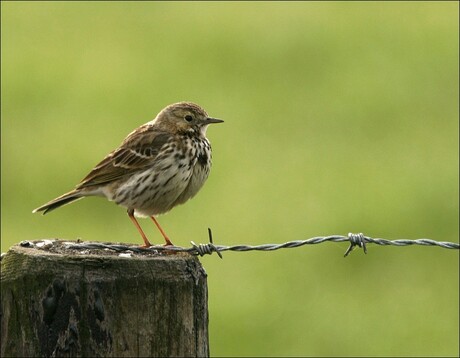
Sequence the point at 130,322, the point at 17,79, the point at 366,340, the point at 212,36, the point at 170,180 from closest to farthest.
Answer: the point at 130,322, the point at 170,180, the point at 366,340, the point at 17,79, the point at 212,36

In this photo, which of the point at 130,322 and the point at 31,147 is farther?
the point at 31,147

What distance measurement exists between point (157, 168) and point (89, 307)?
315cm

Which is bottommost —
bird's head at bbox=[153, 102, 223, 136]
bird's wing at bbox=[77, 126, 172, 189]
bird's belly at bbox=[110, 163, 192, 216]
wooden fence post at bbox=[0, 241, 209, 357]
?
wooden fence post at bbox=[0, 241, 209, 357]

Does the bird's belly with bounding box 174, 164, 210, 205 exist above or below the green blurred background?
below

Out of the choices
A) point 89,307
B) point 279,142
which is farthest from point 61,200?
point 279,142

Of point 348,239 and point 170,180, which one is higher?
point 170,180

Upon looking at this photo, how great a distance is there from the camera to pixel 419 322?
14.4m

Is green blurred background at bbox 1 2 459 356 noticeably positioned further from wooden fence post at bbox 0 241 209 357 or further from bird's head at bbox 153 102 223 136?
wooden fence post at bbox 0 241 209 357

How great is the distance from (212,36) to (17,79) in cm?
408

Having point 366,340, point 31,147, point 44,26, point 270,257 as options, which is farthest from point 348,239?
point 44,26

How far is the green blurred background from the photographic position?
581 inches

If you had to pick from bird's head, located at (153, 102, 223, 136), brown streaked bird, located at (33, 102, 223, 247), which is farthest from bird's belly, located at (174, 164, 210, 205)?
bird's head, located at (153, 102, 223, 136)

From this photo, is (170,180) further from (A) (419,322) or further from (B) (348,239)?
(A) (419,322)

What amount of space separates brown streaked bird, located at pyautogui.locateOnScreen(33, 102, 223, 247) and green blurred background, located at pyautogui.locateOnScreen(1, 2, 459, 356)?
517 cm
